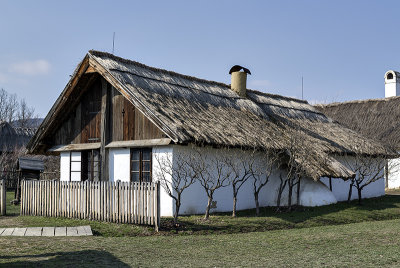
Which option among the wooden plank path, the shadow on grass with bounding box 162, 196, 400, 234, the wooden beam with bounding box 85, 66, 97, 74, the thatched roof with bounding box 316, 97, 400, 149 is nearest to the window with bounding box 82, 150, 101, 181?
the wooden beam with bounding box 85, 66, 97, 74

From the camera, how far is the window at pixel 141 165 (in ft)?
58.7

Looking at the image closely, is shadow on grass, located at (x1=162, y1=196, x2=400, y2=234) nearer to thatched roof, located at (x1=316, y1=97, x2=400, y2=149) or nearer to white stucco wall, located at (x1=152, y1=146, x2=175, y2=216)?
white stucco wall, located at (x1=152, y1=146, x2=175, y2=216)

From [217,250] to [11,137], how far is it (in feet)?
110

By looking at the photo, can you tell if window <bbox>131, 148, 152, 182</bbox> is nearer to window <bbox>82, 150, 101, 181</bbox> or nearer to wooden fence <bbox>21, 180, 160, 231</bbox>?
window <bbox>82, 150, 101, 181</bbox>

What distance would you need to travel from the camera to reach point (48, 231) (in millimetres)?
13148

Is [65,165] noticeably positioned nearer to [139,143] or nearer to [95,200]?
[139,143]

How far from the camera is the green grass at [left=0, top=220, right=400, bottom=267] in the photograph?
30.4ft

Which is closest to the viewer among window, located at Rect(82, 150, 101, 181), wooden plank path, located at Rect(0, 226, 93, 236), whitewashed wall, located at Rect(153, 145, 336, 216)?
wooden plank path, located at Rect(0, 226, 93, 236)

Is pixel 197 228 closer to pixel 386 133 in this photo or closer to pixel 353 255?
pixel 353 255

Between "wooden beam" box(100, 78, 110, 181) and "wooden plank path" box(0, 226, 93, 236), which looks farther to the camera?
"wooden beam" box(100, 78, 110, 181)

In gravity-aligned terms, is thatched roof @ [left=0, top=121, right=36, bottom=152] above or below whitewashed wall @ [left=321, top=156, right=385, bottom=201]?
above

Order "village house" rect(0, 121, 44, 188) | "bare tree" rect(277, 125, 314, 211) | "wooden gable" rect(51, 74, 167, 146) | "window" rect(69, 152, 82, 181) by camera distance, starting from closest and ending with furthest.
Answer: "wooden gable" rect(51, 74, 167, 146) → "bare tree" rect(277, 125, 314, 211) → "window" rect(69, 152, 82, 181) → "village house" rect(0, 121, 44, 188)

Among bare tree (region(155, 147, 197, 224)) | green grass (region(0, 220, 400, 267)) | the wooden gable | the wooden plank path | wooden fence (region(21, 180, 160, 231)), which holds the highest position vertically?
the wooden gable

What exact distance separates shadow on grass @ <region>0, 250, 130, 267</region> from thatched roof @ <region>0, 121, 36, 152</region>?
2995cm
